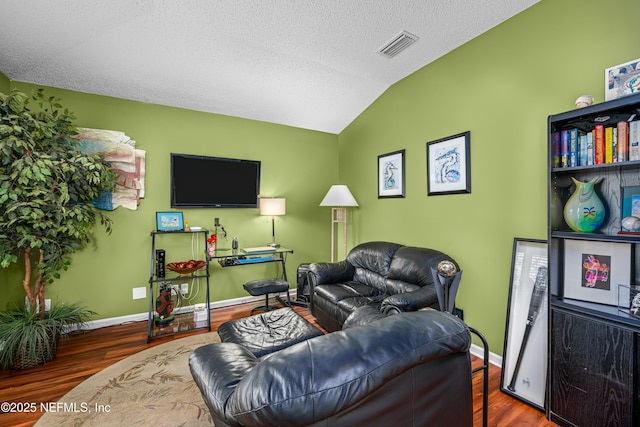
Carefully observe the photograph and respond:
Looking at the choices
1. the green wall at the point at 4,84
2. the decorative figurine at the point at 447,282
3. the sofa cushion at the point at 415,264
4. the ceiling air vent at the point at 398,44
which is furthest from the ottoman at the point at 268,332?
the green wall at the point at 4,84

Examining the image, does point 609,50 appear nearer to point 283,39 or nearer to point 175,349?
point 283,39

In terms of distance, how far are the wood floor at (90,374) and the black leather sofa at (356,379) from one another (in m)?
0.94

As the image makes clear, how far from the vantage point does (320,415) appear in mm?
814

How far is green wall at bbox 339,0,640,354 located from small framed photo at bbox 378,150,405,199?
10cm

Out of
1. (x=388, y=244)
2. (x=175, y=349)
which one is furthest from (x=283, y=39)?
(x=175, y=349)

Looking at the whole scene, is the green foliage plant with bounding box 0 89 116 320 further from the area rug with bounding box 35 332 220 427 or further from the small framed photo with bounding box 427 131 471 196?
the small framed photo with bounding box 427 131 471 196

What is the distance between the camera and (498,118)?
238 centimetres

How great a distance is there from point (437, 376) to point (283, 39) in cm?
283

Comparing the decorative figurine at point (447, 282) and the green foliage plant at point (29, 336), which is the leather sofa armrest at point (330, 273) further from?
the green foliage plant at point (29, 336)

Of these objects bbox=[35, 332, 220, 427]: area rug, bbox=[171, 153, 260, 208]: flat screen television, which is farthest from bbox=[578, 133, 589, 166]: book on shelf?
bbox=[171, 153, 260, 208]: flat screen television

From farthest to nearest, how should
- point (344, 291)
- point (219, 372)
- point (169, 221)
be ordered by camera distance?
point (169, 221), point (344, 291), point (219, 372)

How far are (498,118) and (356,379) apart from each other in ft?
8.13

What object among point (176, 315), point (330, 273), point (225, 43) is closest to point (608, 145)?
point (330, 273)

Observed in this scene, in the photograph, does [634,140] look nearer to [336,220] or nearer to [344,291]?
[344,291]
